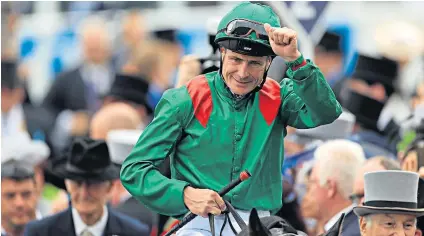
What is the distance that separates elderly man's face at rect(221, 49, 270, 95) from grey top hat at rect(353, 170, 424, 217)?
1.54 meters

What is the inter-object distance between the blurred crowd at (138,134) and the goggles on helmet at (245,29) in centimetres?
207

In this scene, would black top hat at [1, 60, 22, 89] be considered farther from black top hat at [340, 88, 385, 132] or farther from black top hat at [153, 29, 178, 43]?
black top hat at [340, 88, 385, 132]

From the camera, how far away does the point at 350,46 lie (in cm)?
2083

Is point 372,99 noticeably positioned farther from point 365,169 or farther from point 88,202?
point 88,202

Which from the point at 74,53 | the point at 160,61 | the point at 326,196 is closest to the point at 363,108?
the point at 326,196

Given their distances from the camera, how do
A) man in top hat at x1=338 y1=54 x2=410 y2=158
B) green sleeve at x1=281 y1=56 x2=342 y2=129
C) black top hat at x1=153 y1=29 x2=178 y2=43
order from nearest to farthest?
green sleeve at x1=281 y1=56 x2=342 y2=129 < man in top hat at x1=338 y1=54 x2=410 y2=158 < black top hat at x1=153 y1=29 x2=178 y2=43

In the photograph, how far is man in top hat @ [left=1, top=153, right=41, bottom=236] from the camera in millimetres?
13945

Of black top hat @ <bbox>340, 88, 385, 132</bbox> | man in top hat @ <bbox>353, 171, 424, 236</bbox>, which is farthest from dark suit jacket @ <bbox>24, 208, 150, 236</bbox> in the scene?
black top hat @ <bbox>340, 88, 385, 132</bbox>

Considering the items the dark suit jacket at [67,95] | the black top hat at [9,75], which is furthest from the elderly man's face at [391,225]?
the dark suit jacket at [67,95]

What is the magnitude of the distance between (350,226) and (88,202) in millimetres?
2314

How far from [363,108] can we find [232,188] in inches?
253

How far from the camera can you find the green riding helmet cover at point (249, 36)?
914 cm

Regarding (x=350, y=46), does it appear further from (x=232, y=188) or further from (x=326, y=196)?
(x=232, y=188)

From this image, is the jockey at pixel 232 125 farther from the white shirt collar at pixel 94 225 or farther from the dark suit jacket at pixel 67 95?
the dark suit jacket at pixel 67 95
